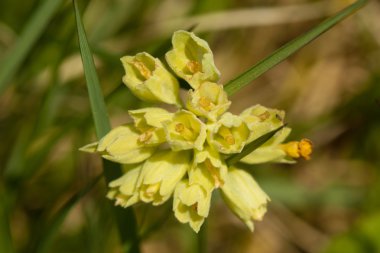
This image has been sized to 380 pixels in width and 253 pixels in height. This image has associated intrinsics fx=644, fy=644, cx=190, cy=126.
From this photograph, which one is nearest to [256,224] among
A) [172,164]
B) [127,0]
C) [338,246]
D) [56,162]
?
[338,246]

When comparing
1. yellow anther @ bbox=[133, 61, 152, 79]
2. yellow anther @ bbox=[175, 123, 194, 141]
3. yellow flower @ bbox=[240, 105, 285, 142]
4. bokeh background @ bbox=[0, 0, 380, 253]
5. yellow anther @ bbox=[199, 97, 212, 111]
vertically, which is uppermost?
Result: yellow anther @ bbox=[133, 61, 152, 79]

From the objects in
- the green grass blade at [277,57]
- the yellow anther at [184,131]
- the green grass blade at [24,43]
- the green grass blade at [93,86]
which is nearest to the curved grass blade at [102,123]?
the green grass blade at [93,86]

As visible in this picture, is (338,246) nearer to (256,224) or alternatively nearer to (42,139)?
(256,224)

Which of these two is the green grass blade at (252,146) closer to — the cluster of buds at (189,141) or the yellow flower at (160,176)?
the cluster of buds at (189,141)

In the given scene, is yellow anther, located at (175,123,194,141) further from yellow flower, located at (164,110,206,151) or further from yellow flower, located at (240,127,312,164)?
yellow flower, located at (240,127,312,164)

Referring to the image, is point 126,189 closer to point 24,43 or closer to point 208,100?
point 208,100

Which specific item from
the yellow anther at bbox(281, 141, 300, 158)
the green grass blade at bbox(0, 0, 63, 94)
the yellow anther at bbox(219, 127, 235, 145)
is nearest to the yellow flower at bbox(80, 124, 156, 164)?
the yellow anther at bbox(219, 127, 235, 145)
